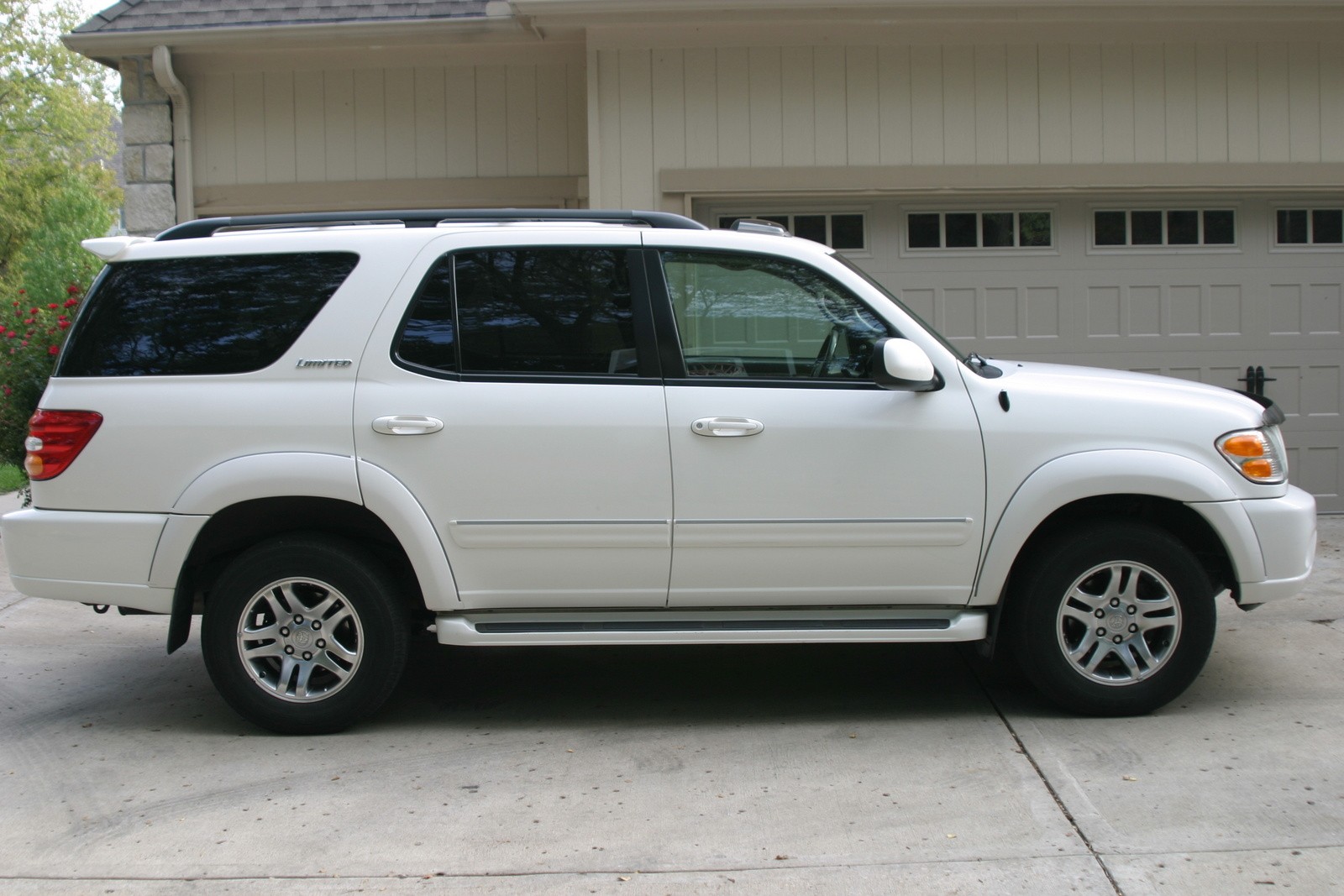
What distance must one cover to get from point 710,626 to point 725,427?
78 cm

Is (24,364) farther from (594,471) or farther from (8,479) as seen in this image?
(8,479)

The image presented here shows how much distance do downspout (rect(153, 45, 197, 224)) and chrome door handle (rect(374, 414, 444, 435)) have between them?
5784 mm

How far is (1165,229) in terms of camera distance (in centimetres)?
927

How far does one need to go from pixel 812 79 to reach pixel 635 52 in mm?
1279

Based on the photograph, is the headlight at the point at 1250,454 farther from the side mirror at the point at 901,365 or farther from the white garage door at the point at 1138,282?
the white garage door at the point at 1138,282

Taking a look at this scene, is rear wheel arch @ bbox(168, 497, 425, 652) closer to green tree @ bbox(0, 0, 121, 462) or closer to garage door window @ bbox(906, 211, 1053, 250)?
garage door window @ bbox(906, 211, 1053, 250)

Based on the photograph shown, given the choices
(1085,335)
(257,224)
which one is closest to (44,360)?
(257,224)

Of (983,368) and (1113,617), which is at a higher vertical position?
(983,368)

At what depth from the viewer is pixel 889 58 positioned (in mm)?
8859

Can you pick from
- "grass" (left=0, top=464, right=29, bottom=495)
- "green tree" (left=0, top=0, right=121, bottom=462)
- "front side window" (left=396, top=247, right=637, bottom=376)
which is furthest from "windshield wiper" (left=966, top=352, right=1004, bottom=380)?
"green tree" (left=0, top=0, right=121, bottom=462)

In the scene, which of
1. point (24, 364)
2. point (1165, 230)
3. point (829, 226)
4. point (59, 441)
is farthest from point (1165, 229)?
point (24, 364)

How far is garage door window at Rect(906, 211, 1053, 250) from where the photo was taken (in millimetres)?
9180

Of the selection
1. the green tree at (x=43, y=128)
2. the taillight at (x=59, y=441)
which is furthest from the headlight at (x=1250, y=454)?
the green tree at (x=43, y=128)

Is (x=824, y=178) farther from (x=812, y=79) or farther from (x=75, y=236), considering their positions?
(x=75, y=236)
